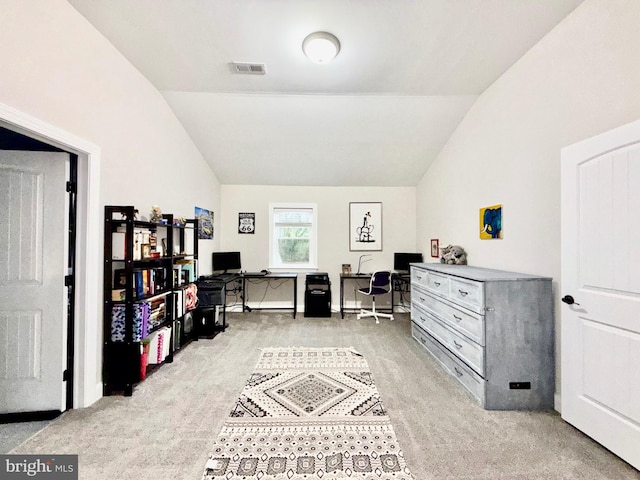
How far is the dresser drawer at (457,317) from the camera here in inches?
87.9

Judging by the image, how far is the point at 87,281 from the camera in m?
2.17

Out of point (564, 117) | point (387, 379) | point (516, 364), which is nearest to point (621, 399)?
point (516, 364)

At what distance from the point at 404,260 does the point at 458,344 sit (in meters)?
2.62

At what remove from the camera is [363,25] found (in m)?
2.20

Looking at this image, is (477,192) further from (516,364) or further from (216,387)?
(216,387)

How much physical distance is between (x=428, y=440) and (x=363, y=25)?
3140 mm

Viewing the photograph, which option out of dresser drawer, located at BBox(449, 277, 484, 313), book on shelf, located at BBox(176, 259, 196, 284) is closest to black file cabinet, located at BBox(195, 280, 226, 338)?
book on shelf, located at BBox(176, 259, 196, 284)

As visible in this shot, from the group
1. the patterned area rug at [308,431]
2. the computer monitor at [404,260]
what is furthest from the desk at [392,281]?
the patterned area rug at [308,431]

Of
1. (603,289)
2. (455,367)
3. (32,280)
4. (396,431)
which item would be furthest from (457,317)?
(32,280)

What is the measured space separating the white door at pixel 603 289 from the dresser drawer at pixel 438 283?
96cm

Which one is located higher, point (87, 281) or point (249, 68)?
point (249, 68)

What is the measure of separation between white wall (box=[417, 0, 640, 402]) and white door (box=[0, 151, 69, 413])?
3.88 meters
